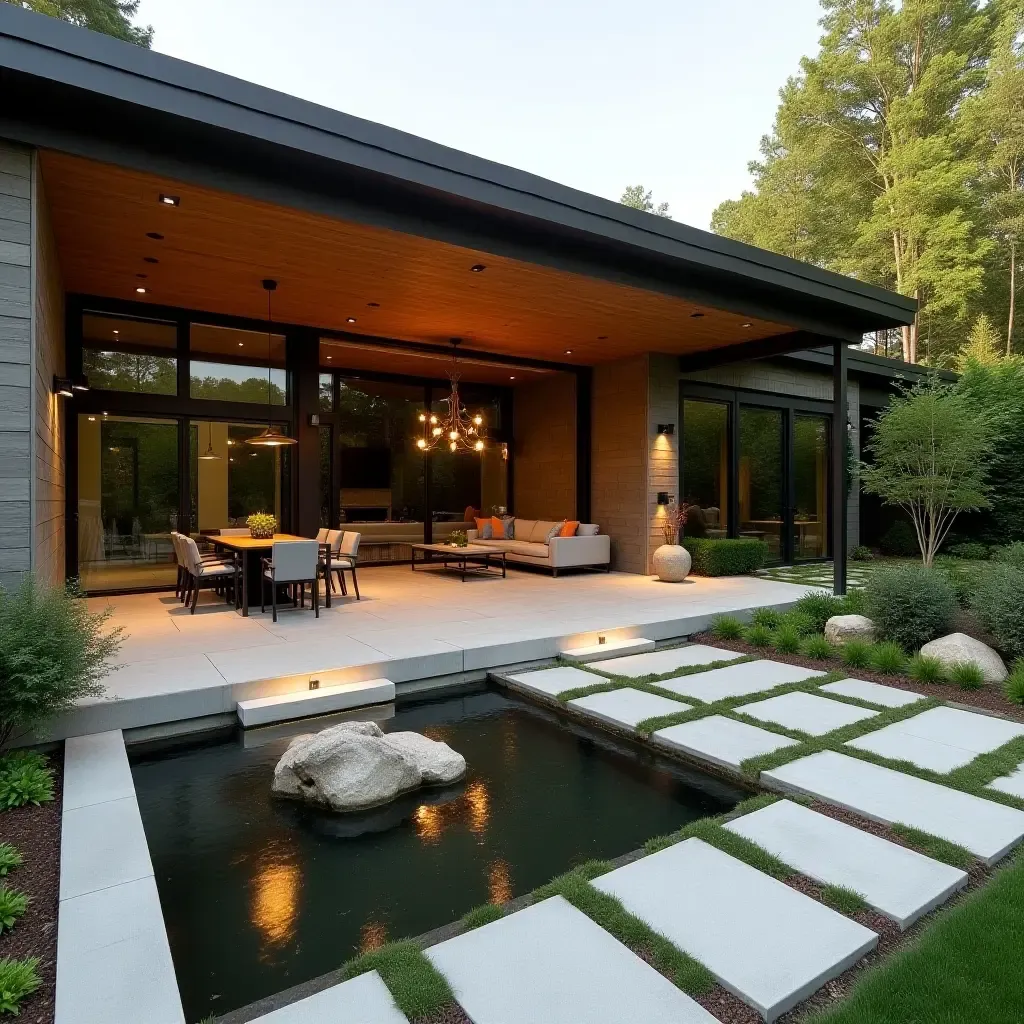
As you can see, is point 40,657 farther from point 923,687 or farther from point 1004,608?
point 1004,608

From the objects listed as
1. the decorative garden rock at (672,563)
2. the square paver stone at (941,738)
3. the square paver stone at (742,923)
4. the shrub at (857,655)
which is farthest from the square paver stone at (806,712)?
the decorative garden rock at (672,563)

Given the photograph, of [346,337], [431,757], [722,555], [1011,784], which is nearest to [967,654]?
[1011,784]

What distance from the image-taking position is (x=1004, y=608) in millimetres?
5055

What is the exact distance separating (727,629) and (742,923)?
4.32 meters

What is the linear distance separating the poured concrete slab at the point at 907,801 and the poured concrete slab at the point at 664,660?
174 cm

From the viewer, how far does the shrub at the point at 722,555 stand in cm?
1005

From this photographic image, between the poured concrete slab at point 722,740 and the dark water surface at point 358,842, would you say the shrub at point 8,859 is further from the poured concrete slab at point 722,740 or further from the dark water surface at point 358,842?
the poured concrete slab at point 722,740

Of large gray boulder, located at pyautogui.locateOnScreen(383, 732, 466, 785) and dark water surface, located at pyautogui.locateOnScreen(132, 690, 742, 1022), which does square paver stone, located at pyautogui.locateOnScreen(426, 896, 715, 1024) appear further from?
large gray boulder, located at pyautogui.locateOnScreen(383, 732, 466, 785)

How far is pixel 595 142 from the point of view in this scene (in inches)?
1226

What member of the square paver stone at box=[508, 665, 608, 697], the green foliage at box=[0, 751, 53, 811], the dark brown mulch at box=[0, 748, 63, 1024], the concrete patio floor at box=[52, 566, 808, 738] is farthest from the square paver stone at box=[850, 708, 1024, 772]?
the green foliage at box=[0, 751, 53, 811]

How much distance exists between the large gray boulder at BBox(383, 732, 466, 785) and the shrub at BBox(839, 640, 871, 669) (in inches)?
133

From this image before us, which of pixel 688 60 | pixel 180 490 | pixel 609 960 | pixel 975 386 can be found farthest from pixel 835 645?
pixel 688 60

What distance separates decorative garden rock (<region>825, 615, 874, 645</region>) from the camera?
18.6 feet

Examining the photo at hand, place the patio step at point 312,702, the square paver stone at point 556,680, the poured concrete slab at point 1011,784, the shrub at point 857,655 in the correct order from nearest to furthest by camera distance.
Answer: the poured concrete slab at point 1011,784, the patio step at point 312,702, the square paver stone at point 556,680, the shrub at point 857,655
